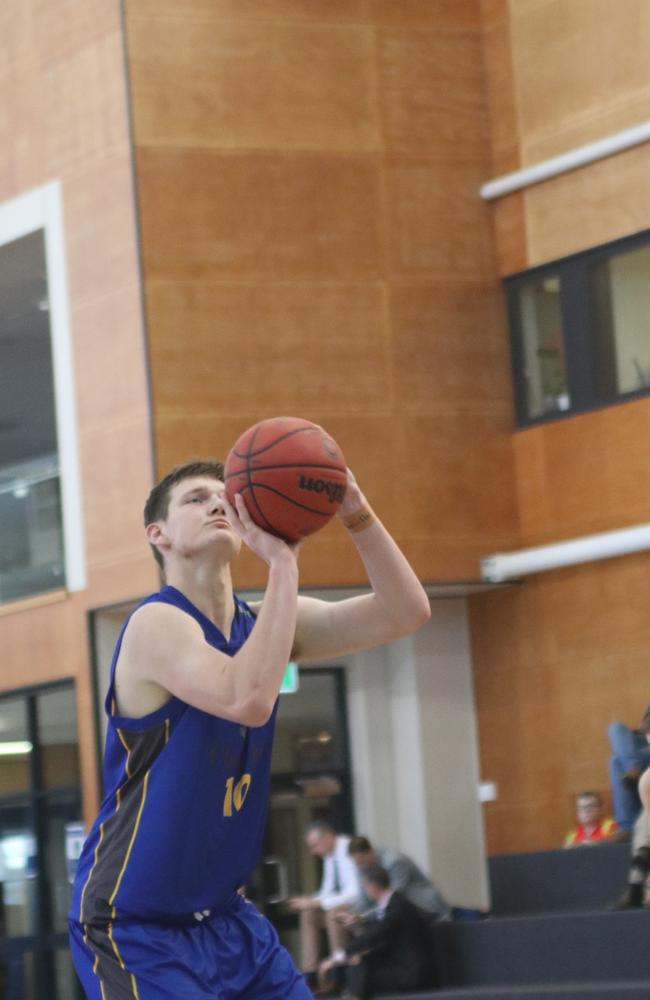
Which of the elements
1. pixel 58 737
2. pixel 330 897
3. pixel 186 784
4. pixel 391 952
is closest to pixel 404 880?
pixel 391 952

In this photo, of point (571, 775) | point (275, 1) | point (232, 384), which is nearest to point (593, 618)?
point (571, 775)

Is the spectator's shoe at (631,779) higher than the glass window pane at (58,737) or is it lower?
lower

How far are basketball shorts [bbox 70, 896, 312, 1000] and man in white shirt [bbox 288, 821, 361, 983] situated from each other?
960 centimetres

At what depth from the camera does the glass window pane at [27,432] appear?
1658 cm

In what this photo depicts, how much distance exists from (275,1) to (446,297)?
289 cm

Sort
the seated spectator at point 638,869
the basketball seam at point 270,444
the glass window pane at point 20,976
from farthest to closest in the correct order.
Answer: the glass window pane at point 20,976 < the seated spectator at point 638,869 < the basketball seam at point 270,444

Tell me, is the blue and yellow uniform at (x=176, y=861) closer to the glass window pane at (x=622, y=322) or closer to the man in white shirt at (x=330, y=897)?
the man in white shirt at (x=330, y=897)

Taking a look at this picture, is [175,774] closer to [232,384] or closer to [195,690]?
[195,690]

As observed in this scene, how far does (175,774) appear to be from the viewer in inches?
168

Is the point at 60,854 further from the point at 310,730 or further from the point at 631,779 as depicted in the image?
the point at 631,779

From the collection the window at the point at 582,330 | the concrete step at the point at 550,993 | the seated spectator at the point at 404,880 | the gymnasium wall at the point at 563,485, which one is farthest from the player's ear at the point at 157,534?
the window at the point at 582,330

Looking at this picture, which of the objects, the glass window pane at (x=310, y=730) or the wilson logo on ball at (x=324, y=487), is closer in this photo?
the wilson logo on ball at (x=324, y=487)

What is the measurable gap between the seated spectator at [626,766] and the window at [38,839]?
4.86m

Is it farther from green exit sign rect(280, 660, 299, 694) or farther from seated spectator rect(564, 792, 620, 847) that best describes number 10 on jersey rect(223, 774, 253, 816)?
green exit sign rect(280, 660, 299, 694)
